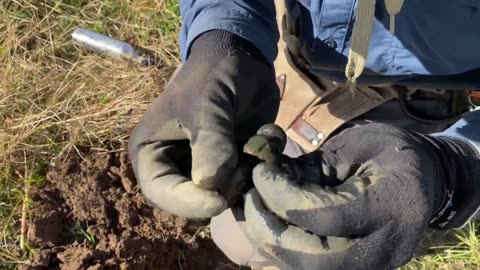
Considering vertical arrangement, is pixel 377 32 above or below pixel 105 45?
above

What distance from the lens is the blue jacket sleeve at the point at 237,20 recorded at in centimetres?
127

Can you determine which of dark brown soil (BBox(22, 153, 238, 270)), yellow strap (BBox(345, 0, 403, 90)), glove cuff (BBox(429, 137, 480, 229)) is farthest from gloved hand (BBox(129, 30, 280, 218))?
dark brown soil (BBox(22, 153, 238, 270))

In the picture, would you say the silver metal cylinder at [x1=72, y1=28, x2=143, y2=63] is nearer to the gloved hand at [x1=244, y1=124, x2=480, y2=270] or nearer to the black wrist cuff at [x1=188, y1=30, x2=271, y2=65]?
the black wrist cuff at [x1=188, y1=30, x2=271, y2=65]

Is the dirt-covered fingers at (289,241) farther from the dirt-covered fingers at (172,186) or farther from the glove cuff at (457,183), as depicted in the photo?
the glove cuff at (457,183)

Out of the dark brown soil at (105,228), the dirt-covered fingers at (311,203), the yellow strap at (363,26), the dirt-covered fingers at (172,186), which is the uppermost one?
the yellow strap at (363,26)

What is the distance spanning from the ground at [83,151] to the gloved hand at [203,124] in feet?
1.96

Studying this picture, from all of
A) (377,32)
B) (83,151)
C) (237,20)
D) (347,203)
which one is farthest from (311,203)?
(83,151)

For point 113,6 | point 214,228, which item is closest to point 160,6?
point 113,6

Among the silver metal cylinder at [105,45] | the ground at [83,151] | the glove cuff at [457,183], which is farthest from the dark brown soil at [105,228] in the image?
the glove cuff at [457,183]

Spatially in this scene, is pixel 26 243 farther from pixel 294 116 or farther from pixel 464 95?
pixel 464 95

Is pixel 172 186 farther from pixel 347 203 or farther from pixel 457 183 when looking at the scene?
pixel 457 183

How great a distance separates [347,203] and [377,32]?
54 centimetres

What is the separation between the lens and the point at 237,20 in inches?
50.4

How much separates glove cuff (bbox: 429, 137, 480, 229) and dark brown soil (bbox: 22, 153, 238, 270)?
25.9 inches
